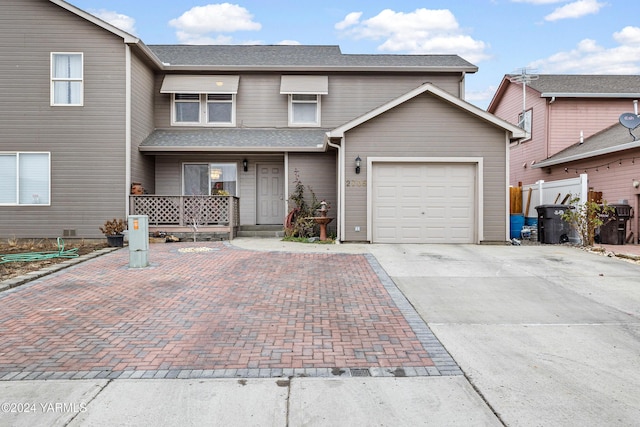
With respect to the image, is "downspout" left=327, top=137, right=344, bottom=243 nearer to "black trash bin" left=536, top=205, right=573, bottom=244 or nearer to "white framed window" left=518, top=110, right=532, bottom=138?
"black trash bin" left=536, top=205, right=573, bottom=244

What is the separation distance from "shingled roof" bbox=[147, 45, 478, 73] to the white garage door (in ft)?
15.7

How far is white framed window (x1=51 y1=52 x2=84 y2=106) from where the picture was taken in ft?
40.6

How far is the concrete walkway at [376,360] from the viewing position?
2.98 meters

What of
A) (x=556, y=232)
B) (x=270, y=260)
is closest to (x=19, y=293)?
(x=270, y=260)

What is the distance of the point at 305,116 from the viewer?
49.4 ft

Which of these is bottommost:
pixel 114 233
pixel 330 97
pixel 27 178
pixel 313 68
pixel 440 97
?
pixel 114 233

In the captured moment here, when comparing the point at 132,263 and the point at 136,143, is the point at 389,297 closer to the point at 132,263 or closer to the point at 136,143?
the point at 132,263

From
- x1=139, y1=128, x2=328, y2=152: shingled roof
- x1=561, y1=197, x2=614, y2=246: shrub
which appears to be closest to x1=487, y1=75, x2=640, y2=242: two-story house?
x1=561, y1=197, x2=614, y2=246: shrub

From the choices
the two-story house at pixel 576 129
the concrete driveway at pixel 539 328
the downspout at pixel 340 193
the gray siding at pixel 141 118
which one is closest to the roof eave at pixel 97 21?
the gray siding at pixel 141 118

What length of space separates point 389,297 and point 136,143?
1004 cm

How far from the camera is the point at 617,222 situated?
39.2 ft

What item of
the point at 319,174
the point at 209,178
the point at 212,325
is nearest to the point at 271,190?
the point at 319,174

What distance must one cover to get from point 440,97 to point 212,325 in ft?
30.5

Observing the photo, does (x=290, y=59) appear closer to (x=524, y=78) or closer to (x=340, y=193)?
(x=340, y=193)
